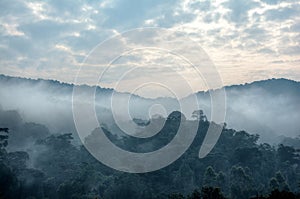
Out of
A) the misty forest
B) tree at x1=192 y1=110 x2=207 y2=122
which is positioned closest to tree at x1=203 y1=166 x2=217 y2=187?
the misty forest

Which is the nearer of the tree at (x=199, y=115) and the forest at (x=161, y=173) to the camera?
the forest at (x=161, y=173)

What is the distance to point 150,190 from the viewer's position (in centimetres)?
5738

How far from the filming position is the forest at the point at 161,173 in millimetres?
54375

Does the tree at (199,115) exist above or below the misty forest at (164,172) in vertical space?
above

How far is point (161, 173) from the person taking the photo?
65.6m

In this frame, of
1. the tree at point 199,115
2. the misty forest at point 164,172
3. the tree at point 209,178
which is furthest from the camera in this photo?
the tree at point 199,115

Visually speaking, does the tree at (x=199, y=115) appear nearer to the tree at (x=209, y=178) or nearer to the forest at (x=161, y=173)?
the forest at (x=161, y=173)

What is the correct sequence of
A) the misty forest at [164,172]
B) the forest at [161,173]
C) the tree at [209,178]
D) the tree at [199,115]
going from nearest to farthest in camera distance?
1. the misty forest at [164,172]
2. the forest at [161,173]
3. the tree at [209,178]
4. the tree at [199,115]

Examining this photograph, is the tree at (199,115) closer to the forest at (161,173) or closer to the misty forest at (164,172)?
the misty forest at (164,172)

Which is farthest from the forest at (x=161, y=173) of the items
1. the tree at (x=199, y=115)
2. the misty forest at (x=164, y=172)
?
the tree at (x=199, y=115)

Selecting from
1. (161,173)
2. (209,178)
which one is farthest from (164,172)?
(209,178)

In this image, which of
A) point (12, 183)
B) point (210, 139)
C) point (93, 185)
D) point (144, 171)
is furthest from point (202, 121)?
point (12, 183)

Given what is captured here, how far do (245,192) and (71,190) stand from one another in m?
28.8

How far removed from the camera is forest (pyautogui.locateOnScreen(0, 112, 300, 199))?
178 feet
